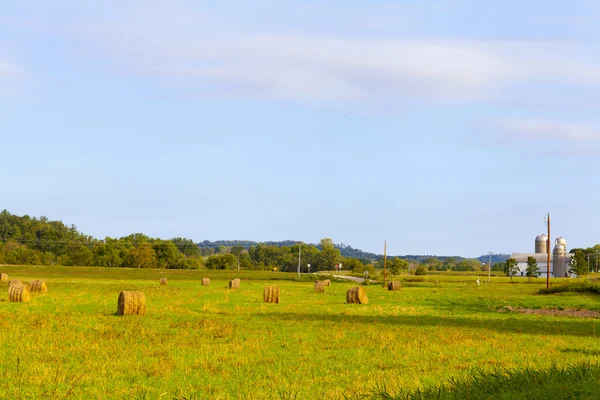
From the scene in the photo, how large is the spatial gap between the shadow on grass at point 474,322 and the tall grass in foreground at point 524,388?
18137 mm

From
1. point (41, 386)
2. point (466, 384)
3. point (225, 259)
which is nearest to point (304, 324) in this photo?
point (41, 386)

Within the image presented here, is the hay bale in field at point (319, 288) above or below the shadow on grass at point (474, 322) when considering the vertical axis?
above

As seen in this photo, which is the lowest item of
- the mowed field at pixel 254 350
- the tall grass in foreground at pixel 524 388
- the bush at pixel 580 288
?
the mowed field at pixel 254 350

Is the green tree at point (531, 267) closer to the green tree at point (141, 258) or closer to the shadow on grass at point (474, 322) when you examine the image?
the green tree at point (141, 258)

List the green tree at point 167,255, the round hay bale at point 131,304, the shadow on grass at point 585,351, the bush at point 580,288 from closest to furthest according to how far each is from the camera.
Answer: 1. the shadow on grass at point 585,351
2. the round hay bale at point 131,304
3. the bush at point 580,288
4. the green tree at point 167,255

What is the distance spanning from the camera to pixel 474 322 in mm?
36875

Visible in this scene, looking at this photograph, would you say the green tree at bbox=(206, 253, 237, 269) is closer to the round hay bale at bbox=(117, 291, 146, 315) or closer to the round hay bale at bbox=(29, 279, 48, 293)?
the round hay bale at bbox=(29, 279, 48, 293)

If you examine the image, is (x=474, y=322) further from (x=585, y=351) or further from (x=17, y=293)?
(x=17, y=293)

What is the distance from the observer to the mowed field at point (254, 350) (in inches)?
640

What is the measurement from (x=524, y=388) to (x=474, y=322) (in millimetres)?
24598

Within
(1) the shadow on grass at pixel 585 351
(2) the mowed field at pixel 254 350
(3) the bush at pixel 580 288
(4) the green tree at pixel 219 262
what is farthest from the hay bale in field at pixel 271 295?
(4) the green tree at pixel 219 262

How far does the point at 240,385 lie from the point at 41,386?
172 inches

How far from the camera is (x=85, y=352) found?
21.4m

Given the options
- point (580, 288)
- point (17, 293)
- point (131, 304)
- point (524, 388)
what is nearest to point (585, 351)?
point (524, 388)
